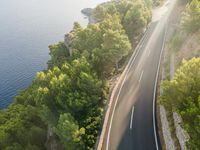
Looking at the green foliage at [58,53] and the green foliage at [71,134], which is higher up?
the green foliage at [58,53]

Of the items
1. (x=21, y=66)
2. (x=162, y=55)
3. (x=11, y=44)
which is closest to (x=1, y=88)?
(x=21, y=66)

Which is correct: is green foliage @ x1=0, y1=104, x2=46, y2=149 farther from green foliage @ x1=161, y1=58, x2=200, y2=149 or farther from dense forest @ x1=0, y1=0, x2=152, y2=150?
green foliage @ x1=161, y1=58, x2=200, y2=149

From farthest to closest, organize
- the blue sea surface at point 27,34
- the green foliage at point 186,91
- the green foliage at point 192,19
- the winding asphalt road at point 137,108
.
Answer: the blue sea surface at point 27,34
the green foliage at point 192,19
the winding asphalt road at point 137,108
the green foliage at point 186,91

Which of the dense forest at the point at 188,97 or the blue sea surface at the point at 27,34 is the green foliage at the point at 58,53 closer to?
the blue sea surface at the point at 27,34

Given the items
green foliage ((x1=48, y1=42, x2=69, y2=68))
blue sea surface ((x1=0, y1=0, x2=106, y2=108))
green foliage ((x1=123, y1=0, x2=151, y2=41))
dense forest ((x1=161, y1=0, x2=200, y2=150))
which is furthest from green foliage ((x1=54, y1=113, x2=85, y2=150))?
blue sea surface ((x1=0, y1=0, x2=106, y2=108))

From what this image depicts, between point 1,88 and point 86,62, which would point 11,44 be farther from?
point 86,62

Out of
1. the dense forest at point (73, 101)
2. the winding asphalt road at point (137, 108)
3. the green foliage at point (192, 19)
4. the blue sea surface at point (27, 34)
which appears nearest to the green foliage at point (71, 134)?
the dense forest at point (73, 101)
